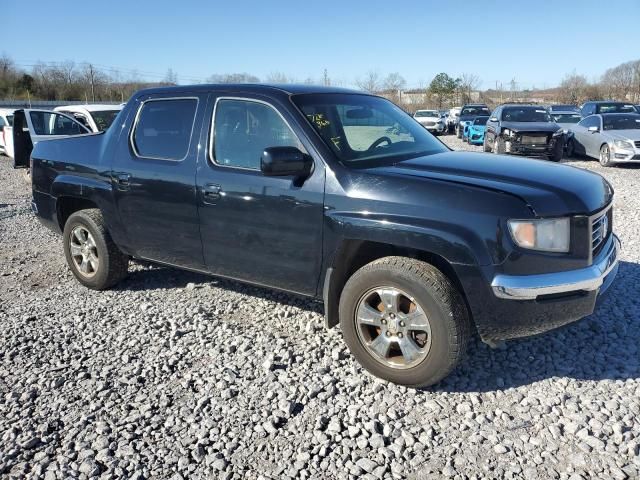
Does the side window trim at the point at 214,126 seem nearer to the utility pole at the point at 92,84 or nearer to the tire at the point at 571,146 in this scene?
the tire at the point at 571,146

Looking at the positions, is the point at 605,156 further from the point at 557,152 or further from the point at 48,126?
the point at 48,126

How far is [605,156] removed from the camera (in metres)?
14.4

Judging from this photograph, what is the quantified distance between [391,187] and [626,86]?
53.5 metres

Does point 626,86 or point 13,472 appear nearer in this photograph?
point 13,472

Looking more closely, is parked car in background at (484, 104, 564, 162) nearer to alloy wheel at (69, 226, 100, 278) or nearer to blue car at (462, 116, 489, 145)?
blue car at (462, 116, 489, 145)

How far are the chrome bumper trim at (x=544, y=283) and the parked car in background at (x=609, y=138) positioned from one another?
12.5 meters

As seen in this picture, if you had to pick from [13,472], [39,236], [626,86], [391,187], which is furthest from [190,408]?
[626,86]

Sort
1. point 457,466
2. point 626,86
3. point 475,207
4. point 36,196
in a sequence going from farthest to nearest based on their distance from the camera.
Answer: point 626,86
point 36,196
point 475,207
point 457,466

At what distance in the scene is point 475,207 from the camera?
9.96 ft

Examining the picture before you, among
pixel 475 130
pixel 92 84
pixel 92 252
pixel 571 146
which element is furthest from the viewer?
pixel 92 84

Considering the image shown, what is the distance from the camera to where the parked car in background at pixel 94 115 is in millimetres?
12109

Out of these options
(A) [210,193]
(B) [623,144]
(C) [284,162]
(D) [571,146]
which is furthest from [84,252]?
(D) [571,146]

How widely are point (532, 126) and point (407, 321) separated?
13774 millimetres

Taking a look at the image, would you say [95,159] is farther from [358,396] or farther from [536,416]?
[536,416]
